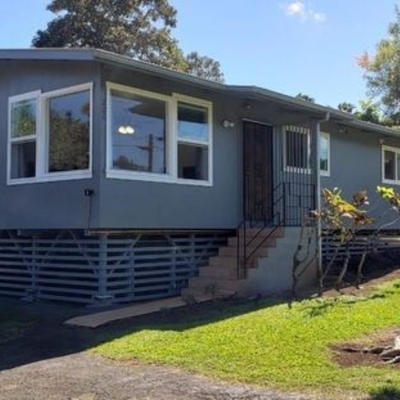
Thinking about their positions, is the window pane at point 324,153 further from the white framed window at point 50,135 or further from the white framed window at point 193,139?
the white framed window at point 50,135

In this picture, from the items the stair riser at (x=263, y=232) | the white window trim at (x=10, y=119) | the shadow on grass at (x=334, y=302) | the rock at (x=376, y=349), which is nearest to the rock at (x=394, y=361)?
the rock at (x=376, y=349)

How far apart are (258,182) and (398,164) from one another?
7.31 metres

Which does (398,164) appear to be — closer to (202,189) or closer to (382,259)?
(382,259)

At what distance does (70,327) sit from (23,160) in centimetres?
397

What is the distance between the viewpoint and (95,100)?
34.3 ft

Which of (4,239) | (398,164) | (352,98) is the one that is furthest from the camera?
(352,98)

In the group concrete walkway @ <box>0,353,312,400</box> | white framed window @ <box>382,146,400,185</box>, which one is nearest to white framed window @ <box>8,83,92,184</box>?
concrete walkway @ <box>0,353,312,400</box>

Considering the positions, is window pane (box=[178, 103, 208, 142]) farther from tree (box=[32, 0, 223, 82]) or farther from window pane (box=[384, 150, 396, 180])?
tree (box=[32, 0, 223, 82])

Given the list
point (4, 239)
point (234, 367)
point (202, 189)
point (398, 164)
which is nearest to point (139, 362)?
point (234, 367)

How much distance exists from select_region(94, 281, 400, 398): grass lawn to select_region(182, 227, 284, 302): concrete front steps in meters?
1.15

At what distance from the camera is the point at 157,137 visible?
11.4 metres

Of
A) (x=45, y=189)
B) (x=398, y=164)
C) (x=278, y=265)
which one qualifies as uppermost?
(x=398, y=164)

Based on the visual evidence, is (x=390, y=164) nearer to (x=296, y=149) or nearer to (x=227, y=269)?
(x=296, y=149)

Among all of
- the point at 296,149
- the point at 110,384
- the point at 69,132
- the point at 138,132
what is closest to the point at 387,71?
the point at 296,149
